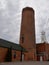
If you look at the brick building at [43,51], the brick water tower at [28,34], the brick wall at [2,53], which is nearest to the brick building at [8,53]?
the brick wall at [2,53]

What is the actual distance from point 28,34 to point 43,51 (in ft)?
21.7

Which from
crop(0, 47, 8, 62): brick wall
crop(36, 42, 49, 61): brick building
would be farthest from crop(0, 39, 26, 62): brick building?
crop(36, 42, 49, 61): brick building

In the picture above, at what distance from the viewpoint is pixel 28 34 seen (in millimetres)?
38469

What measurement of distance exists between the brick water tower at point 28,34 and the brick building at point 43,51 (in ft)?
9.79

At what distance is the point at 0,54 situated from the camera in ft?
87.9

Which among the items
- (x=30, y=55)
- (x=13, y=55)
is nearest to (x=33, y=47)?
(x=30, y=55)

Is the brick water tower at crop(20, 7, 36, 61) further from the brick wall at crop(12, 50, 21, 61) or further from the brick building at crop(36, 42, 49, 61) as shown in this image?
the brick wall at crop(12, 50, 21, 61)

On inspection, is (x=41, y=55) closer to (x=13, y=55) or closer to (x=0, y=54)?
(x=13, y=55)

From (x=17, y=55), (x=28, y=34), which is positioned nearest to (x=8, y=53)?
(x=17, y=55)

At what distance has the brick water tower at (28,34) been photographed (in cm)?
3806

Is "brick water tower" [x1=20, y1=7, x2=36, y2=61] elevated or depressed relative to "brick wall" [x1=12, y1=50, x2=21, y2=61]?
elevated

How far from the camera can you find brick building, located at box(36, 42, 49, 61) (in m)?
40.9

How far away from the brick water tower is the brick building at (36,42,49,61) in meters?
2.98

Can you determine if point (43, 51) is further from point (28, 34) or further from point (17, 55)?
point (17, 55)
